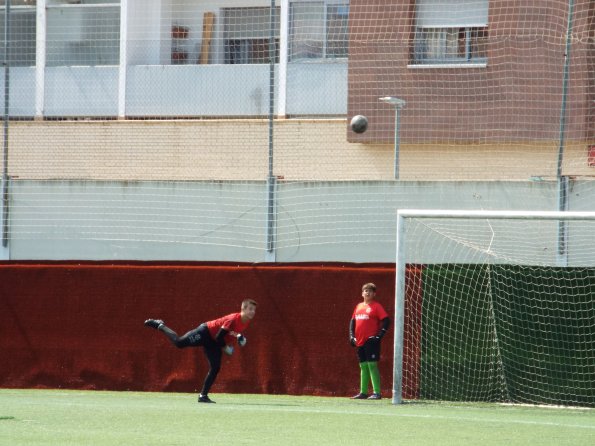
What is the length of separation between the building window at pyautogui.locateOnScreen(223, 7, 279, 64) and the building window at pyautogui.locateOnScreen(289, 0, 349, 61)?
38cm

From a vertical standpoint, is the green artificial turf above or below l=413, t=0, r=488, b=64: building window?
below

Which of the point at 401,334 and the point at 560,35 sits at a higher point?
the point at 560,35

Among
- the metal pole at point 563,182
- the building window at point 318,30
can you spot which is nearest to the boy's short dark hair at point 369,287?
the metal pole at point 563,182

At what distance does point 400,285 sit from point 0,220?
20.6 ft

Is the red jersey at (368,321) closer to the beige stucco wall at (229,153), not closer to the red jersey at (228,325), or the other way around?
the red jersey at (228,325)

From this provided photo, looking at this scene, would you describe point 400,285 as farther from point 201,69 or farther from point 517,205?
point 201,69

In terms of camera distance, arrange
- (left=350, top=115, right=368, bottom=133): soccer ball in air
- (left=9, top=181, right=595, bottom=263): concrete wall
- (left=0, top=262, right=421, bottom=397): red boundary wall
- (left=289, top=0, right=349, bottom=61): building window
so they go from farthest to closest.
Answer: (left=289, top=0, right=349, bottom=61): building window < (left=350, top=115, right=368, bottom=133): soccer ball in air < (left=9, top=181, right=595, bottom=263): concrete wall < (left=0, top=262, right=421, bottom=397): red boundary wall

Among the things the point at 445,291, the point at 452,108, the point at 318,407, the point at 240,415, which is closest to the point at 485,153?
the point at 452,108

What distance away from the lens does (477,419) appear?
13453 mm

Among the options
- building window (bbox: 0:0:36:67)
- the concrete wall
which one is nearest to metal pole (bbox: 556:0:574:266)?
the concrete wall

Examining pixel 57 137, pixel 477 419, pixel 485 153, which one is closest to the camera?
pixel 477 419

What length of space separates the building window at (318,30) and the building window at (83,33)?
143 inches

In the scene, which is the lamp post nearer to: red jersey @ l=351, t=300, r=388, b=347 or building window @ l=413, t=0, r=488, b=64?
building window @ l=413, t=0, r=488, b=64

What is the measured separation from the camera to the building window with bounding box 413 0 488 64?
822 inches
